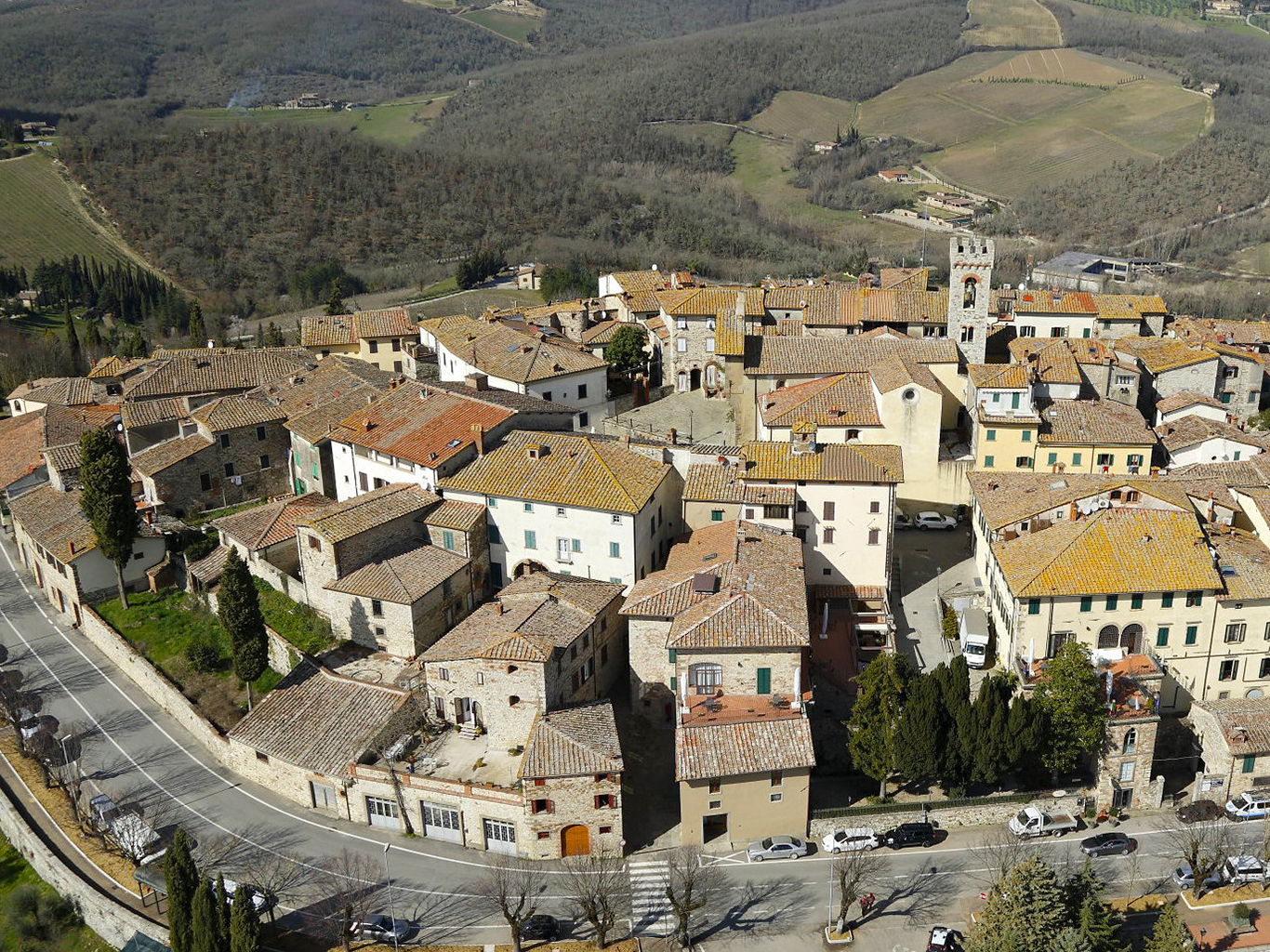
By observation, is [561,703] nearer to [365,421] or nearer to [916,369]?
[365,421]

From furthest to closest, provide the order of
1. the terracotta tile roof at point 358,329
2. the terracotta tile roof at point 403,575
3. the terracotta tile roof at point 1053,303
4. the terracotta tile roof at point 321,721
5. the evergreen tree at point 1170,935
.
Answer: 1. the terracotta tile roof at point 358,329
2. the terracotta tile roof at point 1053,303
3. the terracotta tile roof at point 403,575
4. the terracotta tile roof at point 321,721
5. the evergreen tree at point 1170,935

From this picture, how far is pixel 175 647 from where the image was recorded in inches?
2108

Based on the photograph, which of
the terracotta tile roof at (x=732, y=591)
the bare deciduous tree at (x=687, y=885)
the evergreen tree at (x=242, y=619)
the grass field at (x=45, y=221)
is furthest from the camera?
the grass field at (x=45, y=221)

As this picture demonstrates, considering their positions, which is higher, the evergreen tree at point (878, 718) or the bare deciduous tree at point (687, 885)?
the evergreen tree at point (878, 718)

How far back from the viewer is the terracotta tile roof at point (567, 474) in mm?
49844

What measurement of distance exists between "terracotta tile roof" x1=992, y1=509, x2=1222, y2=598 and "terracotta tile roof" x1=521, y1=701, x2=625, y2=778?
19104 mm

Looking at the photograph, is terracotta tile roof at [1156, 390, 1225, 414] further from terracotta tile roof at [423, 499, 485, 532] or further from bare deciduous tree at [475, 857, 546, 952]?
bare deciduous tree at [475, 857, 546, 952]

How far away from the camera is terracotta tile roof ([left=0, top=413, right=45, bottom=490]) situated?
68113 mm

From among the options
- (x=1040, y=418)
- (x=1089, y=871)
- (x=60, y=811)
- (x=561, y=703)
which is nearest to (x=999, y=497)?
(x=1040, y=418)

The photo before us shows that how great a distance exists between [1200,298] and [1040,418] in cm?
6954

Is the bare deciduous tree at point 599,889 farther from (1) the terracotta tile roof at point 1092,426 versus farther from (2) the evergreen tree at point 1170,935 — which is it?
(1) the terracotta tile roof at point 1092,426

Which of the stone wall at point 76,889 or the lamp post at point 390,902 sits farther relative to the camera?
the stone wall at point 76,889

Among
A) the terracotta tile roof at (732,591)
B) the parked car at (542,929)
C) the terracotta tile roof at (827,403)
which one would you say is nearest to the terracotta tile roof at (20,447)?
the terracotta tile roof at (732,591)

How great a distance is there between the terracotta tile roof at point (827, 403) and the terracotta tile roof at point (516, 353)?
13.6 metres
